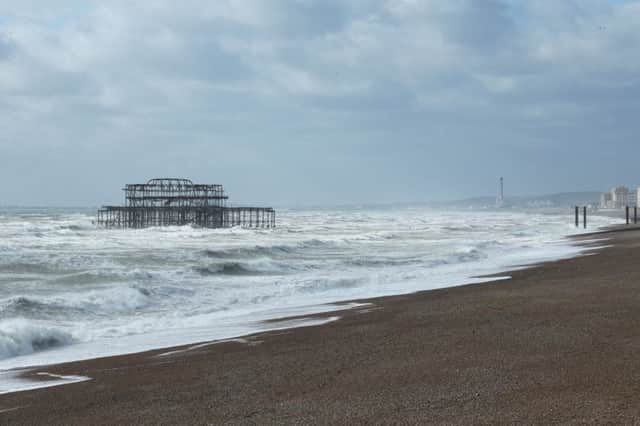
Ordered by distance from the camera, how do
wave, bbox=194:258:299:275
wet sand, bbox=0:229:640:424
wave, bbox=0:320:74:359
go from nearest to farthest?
wet sand, bbox=0:229:640:424 → wave, bbox=0:320:74:359 → wave, bbox=194:258:299:275

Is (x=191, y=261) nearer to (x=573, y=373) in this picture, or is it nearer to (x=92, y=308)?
(x=92, y=308)

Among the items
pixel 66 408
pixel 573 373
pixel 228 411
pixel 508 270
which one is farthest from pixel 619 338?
pixel 508 270

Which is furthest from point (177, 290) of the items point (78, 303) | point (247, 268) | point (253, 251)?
point (253, 251)

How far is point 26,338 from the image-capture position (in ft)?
32.4

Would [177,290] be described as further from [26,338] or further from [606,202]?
[606,202]

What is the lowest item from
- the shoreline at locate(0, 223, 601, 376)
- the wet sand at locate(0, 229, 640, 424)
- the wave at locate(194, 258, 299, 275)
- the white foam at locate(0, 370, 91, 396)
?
the wave at locate(194, 258, 299, 275)

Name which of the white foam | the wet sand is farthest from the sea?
the wet sand

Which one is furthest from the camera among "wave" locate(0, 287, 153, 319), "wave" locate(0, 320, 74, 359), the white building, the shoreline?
the white building

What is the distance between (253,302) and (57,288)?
18.5 ft

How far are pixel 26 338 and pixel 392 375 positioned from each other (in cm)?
631

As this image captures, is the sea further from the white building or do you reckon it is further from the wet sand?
the white building

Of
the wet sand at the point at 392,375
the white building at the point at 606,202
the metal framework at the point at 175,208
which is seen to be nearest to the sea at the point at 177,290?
the wet sand at the point at 392,375

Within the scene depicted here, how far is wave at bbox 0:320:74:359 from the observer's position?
949cm

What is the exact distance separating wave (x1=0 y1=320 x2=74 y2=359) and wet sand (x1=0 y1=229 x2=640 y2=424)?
1.97 m
